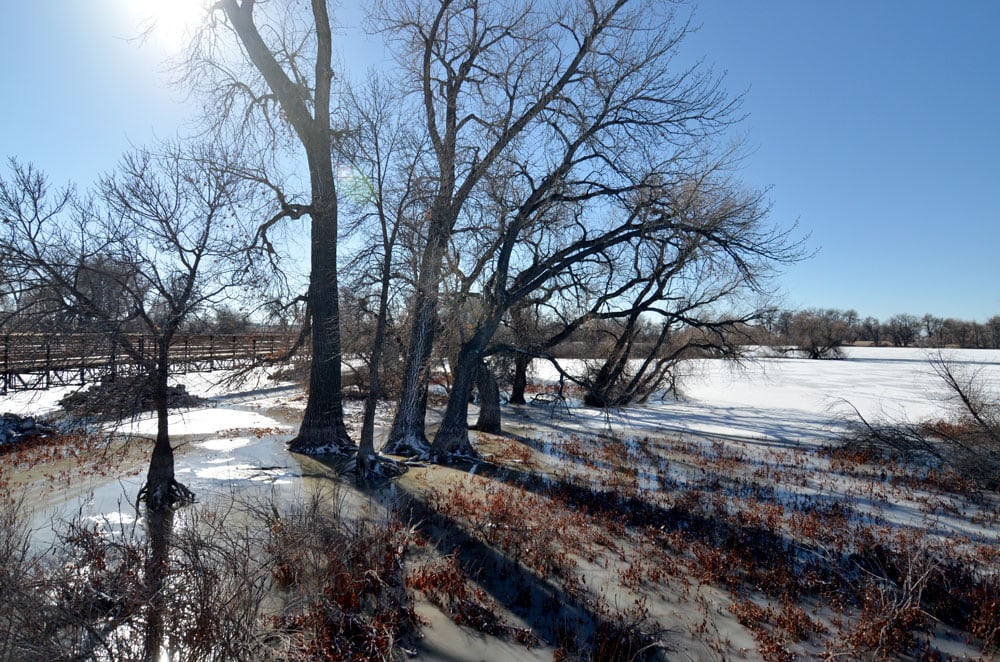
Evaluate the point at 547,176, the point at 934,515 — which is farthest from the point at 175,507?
the point at 934,515

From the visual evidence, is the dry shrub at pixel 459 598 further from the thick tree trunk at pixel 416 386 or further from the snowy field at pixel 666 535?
the thick tree trunk at pixel 416 386

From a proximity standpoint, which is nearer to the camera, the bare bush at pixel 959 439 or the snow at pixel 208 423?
the bare bush at pixel 959 439

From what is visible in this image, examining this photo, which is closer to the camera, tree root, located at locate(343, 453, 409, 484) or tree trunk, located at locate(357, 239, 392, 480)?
tree trunk, located at locate(357, 239, 392, 480)

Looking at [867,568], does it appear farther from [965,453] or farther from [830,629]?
[965,453]

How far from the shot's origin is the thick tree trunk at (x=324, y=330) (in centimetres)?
1347

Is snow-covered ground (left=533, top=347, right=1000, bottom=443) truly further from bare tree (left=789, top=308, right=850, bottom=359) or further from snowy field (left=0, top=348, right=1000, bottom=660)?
bare tree (left=789, top=308, right=850, bottom=359)

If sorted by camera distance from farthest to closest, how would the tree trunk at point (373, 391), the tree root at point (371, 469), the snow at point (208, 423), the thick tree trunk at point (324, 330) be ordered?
the snow at point (208, 423)
the thick tree trunk at point (324, 330)
the tree root at point (371, 469)
the tree trunk at point (373, 391)

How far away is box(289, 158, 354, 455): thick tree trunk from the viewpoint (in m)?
13.5

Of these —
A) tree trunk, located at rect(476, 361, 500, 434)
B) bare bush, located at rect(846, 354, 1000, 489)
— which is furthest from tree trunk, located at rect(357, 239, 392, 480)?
bare bush, located at rect(846, 354, 1000, 489)

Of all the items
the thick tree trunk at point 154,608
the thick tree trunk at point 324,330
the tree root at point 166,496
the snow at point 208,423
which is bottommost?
the snow at point 208,423

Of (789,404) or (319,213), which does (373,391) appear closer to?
(319,213)

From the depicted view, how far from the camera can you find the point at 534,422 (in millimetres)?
23250

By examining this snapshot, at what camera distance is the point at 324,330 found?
1396 centimetres

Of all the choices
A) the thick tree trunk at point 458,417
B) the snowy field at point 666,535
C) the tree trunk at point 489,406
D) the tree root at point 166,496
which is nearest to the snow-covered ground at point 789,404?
the snowy field at point 666,535
